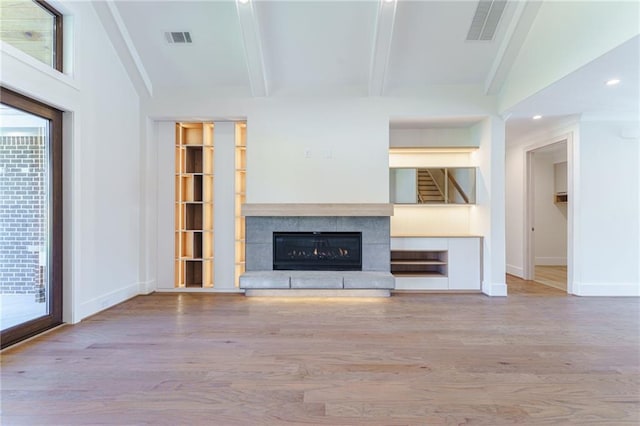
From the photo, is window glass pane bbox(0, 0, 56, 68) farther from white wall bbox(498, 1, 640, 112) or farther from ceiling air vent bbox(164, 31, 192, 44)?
white wall bbox(498, 1, 640, 112)

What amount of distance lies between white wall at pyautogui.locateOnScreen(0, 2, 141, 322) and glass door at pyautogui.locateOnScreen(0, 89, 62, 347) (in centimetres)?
11

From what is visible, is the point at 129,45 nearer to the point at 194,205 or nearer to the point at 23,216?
the point at 194,205

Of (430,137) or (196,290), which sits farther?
(430,137)

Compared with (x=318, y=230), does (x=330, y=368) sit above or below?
below

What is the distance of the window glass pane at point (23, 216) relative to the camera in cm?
297

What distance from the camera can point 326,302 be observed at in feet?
14.2

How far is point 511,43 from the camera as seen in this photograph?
13.2 ft

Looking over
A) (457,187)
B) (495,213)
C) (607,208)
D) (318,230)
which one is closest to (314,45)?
(318,230)

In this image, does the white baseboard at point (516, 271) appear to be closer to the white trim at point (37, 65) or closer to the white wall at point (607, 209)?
the white wall at point (607, 209)

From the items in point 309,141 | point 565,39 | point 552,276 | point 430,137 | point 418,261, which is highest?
point 565,39

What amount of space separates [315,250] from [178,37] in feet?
11.5

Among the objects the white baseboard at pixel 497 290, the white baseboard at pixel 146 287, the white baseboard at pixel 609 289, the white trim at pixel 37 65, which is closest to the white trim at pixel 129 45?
the white trim at pixel 37 65

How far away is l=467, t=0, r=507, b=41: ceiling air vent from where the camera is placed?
12.1 ft

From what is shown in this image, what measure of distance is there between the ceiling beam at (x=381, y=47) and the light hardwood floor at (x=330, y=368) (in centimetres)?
314
